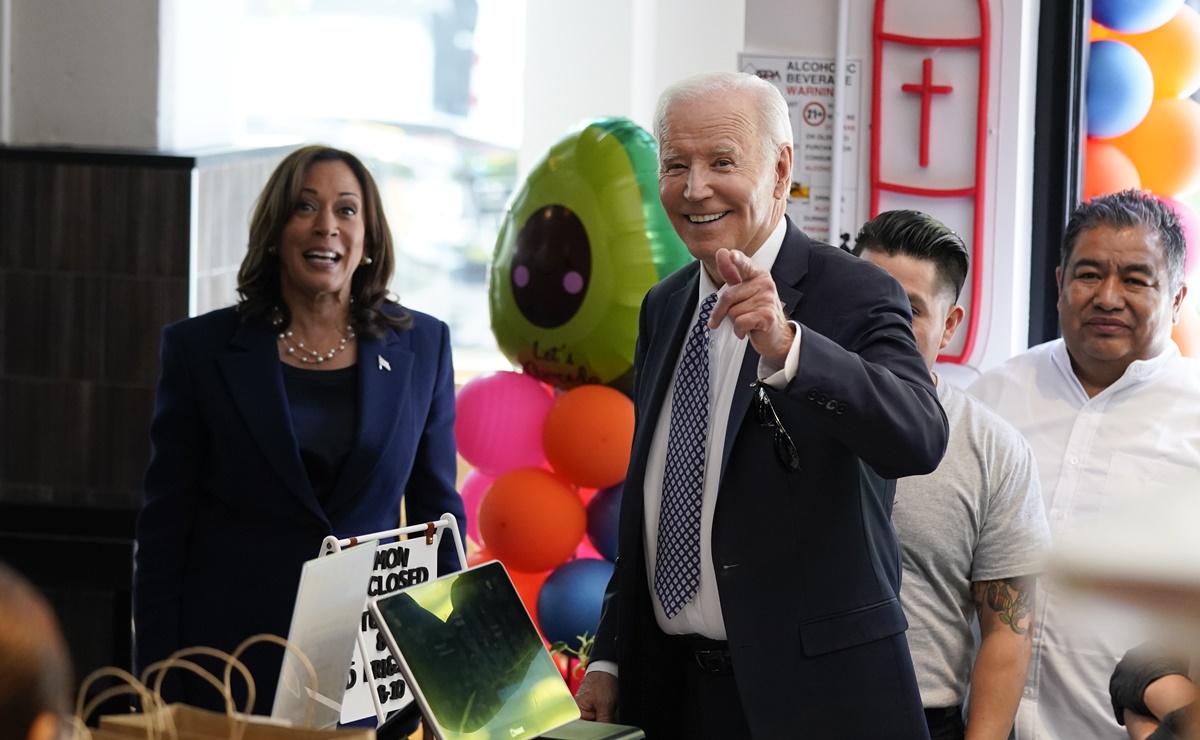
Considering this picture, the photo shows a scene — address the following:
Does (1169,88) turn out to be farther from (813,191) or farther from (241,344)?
(241,344)

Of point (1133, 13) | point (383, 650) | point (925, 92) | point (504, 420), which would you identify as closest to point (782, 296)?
point (383, 650)

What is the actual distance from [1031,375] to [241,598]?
61.2 inches

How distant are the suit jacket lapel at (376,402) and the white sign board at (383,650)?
17.6 inches

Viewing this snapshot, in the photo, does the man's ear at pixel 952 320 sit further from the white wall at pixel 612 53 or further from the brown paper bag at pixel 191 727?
the white wall at pixel 612 53

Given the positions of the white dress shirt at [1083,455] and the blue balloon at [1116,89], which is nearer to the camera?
the white dress shirt at [1083,455]

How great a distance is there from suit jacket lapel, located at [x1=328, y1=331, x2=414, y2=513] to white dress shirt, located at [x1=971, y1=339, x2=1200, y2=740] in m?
1.14

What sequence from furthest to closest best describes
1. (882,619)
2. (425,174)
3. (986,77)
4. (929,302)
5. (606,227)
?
(425,174), (986,77), (606,227), (929,302), (882,619)

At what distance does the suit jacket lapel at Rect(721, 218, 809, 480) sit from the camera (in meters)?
1.84

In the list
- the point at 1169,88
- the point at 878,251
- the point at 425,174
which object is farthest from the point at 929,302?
the point at 425,174

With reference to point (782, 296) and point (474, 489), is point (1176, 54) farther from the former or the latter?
point (782, 296)

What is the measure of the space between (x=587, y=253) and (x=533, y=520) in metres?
0.65

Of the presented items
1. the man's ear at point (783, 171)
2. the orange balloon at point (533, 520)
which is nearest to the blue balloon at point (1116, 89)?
the orange balloon at point (533, 520)

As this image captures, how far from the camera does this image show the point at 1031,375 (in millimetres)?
2654

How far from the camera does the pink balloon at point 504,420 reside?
11.2 ft
